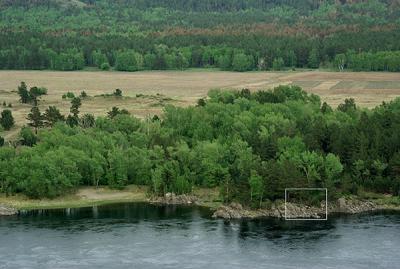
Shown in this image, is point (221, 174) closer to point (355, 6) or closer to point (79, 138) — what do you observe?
point (79, 138)

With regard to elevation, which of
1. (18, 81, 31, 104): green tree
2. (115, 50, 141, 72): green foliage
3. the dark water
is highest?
(115, 50, 141, 72): green foliage

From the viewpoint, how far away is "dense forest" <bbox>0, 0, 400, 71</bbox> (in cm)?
12744

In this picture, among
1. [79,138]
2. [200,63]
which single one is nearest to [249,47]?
[200,63]

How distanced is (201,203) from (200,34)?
94.6 m

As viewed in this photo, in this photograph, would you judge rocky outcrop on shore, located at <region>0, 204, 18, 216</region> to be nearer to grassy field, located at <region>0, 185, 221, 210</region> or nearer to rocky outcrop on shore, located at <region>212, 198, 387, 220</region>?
grassy field, located at <region>0, 185, 221, 210</region>

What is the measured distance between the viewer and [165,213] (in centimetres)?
5422

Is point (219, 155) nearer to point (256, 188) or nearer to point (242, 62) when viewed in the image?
point (256, 188)

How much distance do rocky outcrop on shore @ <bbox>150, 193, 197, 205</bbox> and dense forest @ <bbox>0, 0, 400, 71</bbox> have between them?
64803mm

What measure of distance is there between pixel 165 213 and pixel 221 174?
225 inches

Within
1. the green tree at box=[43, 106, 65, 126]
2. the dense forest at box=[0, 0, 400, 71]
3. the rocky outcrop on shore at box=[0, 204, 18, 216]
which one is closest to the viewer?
the rocky outcrop on shore at box=[0, 204, 18, 216]

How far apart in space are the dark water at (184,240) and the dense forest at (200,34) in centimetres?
6822

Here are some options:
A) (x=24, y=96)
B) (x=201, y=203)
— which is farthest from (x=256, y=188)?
(x=24, y=96)

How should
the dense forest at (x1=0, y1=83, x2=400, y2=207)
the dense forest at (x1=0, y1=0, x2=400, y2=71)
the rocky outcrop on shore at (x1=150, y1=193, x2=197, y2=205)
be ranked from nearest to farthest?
the dense forest at (x1=0, y1=83, x2=400, y2=207), the rocky outcrop on shore at (x1=150, y1=193, x2=197, y2=205), the dense forest at (x1=0, y1=0, x2=400, y2=71)

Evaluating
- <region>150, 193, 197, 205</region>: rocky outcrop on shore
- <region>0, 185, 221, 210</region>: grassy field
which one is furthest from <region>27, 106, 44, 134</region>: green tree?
<region>150, 193, 197, 205</region>: rocky outcrop on shore
